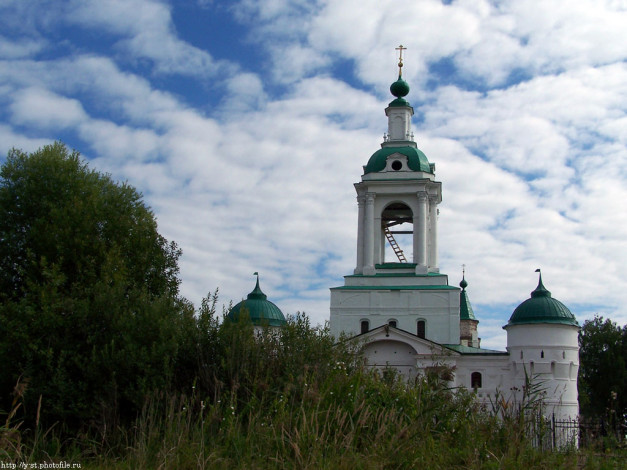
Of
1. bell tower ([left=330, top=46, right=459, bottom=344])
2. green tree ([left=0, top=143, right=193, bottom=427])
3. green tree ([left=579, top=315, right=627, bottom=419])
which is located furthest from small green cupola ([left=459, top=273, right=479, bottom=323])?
green tree ([left=0, top=143, right=193, bottom=427])

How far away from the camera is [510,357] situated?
33812mm

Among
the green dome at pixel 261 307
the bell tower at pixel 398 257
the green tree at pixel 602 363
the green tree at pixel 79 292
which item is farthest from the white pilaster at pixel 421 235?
the green tree at pixel 602 363

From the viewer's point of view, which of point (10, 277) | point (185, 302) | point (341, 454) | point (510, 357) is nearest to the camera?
point (341, 454)

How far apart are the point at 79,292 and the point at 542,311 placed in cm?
2363

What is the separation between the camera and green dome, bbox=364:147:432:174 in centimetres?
3794

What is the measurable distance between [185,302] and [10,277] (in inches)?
213

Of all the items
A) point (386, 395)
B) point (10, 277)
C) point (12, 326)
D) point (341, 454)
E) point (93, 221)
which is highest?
point (93, 221)

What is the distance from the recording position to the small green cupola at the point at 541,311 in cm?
3343

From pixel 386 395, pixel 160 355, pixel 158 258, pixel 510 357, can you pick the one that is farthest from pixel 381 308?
pixel 386 395

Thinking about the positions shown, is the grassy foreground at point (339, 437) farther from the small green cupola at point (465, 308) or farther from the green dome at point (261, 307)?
the small green cupola at point (465, 308)

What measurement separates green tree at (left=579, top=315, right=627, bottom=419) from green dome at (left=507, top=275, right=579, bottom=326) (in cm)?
1621

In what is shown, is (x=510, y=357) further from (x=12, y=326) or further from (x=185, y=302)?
(x=12, y=326)

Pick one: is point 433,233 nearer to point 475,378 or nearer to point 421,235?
Answer: point 421,235

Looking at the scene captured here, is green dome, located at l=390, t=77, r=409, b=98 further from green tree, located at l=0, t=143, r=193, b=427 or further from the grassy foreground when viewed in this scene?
the grassy foreground
